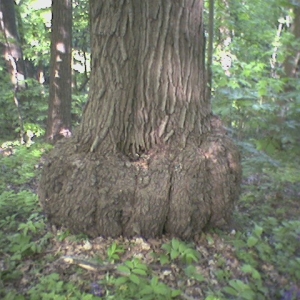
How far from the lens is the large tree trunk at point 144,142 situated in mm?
3184

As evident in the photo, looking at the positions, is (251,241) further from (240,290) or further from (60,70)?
(60,70)

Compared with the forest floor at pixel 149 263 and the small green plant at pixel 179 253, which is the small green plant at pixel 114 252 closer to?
the forest floor at pixel 149 263

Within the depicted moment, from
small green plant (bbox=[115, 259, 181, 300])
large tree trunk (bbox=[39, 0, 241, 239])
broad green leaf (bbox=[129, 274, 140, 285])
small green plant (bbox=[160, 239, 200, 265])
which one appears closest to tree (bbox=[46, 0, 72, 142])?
large tree trunk (bbox=[39, 0, 241, 239])

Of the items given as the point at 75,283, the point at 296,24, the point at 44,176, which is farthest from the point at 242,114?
the point at 296,24

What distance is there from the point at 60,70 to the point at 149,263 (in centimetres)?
572

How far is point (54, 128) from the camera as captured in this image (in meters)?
7.70

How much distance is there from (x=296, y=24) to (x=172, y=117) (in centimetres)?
557

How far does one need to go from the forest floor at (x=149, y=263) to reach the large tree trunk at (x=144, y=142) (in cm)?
20

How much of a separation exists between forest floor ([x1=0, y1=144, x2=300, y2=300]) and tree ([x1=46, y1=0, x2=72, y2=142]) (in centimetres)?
398

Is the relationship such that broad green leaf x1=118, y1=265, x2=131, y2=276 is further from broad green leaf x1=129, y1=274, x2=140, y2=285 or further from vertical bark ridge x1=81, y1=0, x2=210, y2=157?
vertical bark ridge x1=81, y1=0, x2=210, y2=157

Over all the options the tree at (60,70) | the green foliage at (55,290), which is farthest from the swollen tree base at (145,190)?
the tree at (60,70)

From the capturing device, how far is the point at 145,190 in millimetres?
3203

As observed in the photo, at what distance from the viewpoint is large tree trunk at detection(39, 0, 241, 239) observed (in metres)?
3.18

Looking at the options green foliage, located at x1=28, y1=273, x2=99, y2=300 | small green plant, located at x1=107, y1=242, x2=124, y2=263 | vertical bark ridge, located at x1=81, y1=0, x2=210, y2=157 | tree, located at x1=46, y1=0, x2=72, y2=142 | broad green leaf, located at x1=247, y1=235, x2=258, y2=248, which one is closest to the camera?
green foliage, located at x1=28, y1=273, x2=99, y2=300
